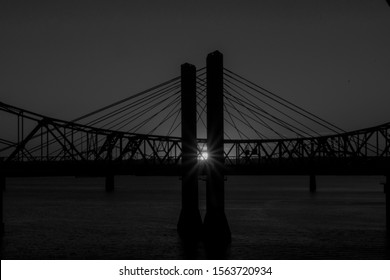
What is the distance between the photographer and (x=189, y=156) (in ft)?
161

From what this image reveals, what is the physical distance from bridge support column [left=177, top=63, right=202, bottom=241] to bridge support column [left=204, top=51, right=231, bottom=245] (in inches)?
110

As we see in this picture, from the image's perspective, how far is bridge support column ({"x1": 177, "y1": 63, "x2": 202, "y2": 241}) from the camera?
4906 cm

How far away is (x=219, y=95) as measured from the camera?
4600 centimetres

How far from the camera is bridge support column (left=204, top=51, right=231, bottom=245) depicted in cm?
4534

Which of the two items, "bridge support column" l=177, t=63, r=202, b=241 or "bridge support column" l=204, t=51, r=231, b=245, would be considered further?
"bridge support column" l=177, t=63, r=202, b=241

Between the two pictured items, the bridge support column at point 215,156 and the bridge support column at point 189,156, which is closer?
the bridge support column at point 215,156

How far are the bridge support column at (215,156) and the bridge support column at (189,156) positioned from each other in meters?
2.81

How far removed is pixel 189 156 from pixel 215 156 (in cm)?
412

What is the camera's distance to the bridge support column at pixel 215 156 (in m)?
45.3
